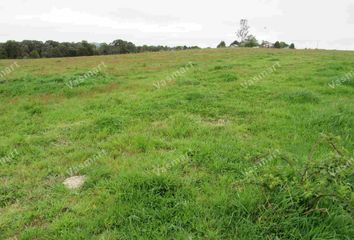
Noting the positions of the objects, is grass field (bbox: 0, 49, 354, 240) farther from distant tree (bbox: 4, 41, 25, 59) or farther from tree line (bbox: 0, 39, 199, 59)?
distant tree (bbox: 4, 41, 25, 59)

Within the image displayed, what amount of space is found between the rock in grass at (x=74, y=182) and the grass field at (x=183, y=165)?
9 centimetres

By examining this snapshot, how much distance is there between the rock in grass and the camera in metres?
3.83

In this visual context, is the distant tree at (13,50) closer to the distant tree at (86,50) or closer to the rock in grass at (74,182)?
the distant tree at (86,50)

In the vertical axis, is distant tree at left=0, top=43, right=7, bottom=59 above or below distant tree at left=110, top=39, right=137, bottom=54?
below

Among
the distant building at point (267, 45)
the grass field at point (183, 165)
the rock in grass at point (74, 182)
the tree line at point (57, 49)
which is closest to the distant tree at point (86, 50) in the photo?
the tree line at point (57, 49)

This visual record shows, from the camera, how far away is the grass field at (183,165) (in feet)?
9.13

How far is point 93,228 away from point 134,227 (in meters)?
0.45

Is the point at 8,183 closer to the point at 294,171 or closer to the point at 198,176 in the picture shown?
the point at 198,176

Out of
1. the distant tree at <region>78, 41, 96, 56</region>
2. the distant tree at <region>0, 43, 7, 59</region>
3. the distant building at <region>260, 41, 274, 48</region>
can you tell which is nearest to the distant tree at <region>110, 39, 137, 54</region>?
the distant tree at <region>78, 41, 96, 56</region>

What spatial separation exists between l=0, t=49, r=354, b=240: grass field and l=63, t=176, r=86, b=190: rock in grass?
Result: 0.09 metres

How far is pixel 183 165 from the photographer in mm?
4172

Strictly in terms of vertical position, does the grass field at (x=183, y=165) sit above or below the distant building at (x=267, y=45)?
below

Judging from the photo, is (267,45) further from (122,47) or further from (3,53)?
(3,53)

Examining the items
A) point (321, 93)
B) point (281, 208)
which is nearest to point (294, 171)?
point (281, 208)
